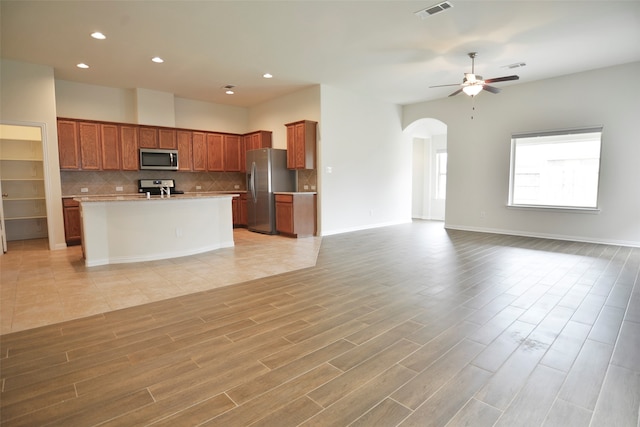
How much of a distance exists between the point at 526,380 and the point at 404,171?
25.2 feet

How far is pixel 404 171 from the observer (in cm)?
924

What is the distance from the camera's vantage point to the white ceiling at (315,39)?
3.85 m

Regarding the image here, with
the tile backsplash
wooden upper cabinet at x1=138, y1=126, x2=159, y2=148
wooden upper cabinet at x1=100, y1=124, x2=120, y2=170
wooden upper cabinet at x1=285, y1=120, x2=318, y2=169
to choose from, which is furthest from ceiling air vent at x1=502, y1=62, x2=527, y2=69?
wooden upper cabinet at x1=100, y1=124, x2=120, y2=170

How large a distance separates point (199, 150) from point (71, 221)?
123 inches

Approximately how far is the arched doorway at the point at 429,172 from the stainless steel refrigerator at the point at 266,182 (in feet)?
14.3

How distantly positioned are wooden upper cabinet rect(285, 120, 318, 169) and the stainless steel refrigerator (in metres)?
0.41

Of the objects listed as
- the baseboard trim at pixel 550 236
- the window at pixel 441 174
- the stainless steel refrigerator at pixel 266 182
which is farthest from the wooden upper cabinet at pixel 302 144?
the window at pixel 441 174

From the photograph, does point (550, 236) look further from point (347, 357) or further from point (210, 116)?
point (210, 116)

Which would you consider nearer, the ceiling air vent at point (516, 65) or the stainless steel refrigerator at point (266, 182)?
the ceiling air vent at point (516, 65)

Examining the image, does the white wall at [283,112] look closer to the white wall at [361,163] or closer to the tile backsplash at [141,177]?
the white wall at [361,163]

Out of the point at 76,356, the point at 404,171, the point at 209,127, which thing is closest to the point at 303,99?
the point at 209,127

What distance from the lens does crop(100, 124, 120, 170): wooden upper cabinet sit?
686 cm

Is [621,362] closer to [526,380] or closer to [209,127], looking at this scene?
[526,380]

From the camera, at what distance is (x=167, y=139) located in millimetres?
7676
